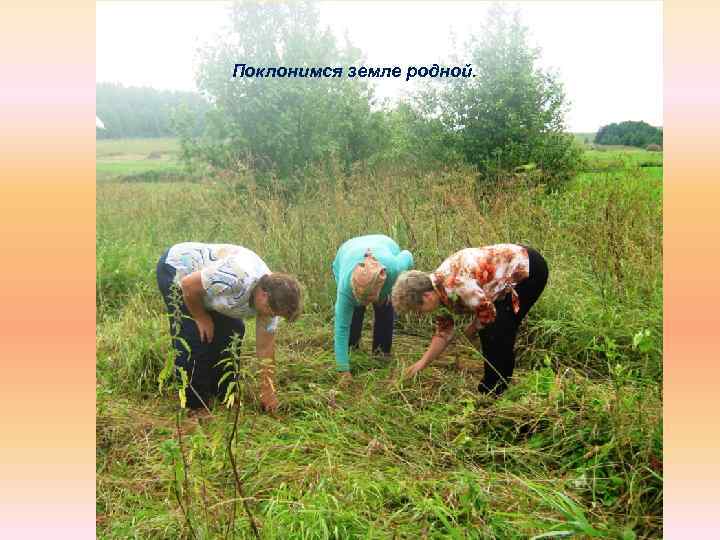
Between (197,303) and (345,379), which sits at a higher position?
(197,303)

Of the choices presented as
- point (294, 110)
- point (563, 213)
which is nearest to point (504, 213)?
point (563, 213)

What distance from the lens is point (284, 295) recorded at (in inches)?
113

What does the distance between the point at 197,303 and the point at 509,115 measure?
4536 millimetres

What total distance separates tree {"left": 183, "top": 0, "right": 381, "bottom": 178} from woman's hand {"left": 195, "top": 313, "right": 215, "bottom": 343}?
Answer: 2.22 m

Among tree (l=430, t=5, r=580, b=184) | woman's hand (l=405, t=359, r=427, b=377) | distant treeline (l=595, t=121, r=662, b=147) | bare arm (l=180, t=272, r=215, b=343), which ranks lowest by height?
woman's hand (l=405, t=359, r=427, b=377)

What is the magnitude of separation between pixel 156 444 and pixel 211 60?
4.23 metres

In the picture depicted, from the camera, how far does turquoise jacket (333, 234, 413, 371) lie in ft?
11.5

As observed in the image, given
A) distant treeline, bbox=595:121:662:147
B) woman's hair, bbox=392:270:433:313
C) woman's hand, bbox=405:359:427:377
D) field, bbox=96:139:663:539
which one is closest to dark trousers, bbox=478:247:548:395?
field, bbox=96:139:663:539

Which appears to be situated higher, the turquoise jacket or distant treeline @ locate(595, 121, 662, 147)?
distant treeline @ locate(595, 121, 662, 147)

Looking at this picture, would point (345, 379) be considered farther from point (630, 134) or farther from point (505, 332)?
point (630, 134)

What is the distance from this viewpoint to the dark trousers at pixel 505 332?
131 inches

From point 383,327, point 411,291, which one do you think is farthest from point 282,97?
point 411,291

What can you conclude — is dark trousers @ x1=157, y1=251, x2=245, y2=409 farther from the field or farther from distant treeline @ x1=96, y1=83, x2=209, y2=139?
distant treeline @ x1=96, y1=83, x2=209, y2=139

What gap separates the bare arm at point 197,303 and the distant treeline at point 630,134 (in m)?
2.70
